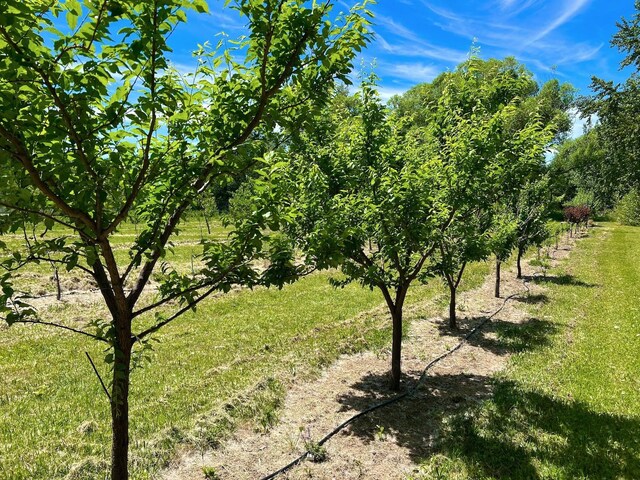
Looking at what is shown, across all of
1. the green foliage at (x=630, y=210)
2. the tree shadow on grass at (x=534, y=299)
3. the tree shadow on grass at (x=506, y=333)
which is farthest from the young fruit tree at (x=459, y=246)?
the green foliage at (x=630, y=210)

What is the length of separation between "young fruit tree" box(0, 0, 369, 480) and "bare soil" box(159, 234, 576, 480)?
110 inches

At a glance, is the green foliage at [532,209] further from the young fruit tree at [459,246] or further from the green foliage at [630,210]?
the green foliage at [630,210]

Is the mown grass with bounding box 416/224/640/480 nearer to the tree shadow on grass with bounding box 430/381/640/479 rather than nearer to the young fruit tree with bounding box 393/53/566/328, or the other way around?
the tree shadow on grass with bounding box 430/381/640/479

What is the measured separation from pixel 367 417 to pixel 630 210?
64883 millimetres

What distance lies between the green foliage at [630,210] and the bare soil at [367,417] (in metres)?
56.1

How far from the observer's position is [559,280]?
2062 centimetres

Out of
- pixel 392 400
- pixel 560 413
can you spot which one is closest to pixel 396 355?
pixel 392 400

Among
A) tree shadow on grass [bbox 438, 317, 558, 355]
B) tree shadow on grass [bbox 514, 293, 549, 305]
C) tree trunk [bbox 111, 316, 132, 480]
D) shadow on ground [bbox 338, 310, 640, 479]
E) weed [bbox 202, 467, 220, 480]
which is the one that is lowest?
tree shadow on grass [bbox 514, 293, 549, 305]

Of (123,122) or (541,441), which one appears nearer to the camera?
(123,122)

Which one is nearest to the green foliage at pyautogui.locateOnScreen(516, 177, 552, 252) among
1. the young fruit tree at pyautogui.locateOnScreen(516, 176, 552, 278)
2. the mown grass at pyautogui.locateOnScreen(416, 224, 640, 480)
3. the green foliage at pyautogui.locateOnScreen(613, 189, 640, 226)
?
the young fruit tree at pyautogui.locateOnScreen(516, 176, 552, 278)

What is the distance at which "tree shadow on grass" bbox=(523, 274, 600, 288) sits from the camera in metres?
19.7

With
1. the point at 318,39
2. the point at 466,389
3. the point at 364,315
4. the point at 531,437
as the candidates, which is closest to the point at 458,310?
the point at 364,315

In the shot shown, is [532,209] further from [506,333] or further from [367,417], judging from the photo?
[367,417]

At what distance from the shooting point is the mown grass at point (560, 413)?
627 centimetres
